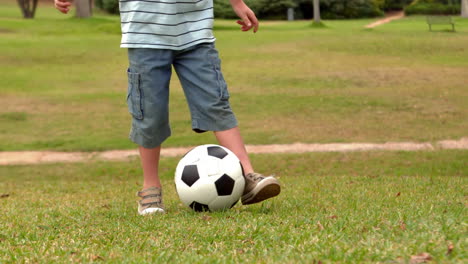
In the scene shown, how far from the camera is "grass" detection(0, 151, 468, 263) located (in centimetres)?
370

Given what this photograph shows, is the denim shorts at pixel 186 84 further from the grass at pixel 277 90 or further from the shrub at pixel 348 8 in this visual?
the shrub at pixel 348 8

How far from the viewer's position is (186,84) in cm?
562

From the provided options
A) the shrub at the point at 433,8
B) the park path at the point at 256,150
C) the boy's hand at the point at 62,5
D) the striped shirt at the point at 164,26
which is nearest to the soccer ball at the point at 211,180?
the striped shirt at the point at 164,26

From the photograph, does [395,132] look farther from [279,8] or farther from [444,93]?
[279,8]

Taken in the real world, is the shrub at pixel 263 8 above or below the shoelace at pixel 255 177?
below

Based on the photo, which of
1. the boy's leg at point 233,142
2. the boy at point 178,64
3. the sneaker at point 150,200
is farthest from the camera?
the sneaker at point 150,200

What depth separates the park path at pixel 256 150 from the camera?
13.8 metres

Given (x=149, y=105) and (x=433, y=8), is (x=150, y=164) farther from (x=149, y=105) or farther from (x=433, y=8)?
(x=433, y=8)

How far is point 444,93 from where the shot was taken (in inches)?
765

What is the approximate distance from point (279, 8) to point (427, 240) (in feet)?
180

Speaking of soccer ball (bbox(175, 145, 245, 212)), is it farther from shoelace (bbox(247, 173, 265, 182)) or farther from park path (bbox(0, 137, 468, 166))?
park path (bbox(0, 137, 468, 166))

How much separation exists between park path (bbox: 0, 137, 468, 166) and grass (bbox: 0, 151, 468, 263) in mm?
5235

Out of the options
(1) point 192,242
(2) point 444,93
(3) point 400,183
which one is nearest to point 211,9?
(1) point 192,242

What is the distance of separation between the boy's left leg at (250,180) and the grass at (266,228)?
13 centimetres
